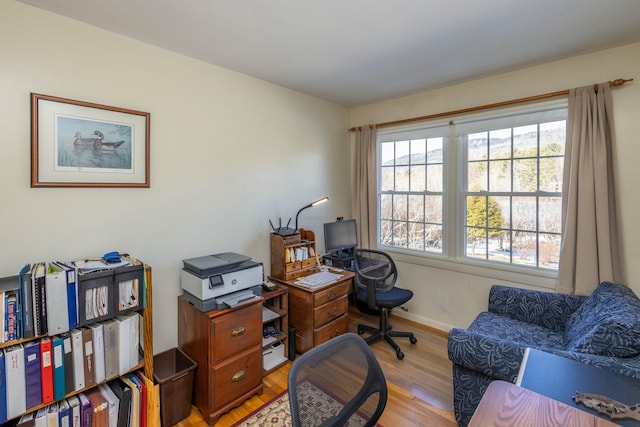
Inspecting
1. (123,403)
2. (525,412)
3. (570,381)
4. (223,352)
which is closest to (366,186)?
(223,352)

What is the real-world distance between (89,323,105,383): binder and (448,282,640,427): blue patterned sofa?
1967 mm

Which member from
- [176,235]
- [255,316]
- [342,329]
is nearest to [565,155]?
[342,329]

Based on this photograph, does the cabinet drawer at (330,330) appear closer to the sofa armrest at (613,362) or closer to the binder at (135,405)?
the binder at (135,405)

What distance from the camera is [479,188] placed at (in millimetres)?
2895

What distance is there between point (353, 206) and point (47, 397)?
10.0ft

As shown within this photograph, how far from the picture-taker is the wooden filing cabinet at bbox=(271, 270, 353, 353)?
255 centimetres

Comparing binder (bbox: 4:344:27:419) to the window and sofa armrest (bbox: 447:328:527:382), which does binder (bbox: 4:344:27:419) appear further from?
the window

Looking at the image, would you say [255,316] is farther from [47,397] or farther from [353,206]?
[353,206]

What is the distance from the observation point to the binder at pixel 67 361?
1444mm

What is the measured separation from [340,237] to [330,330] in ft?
3.13

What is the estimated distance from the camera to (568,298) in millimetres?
2262

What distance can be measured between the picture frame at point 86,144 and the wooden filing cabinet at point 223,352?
102cm

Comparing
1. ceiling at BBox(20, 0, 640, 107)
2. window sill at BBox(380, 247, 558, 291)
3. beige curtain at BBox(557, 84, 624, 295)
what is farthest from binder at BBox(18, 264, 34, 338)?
beige curtain at BBox(557, 84, 624, 295)

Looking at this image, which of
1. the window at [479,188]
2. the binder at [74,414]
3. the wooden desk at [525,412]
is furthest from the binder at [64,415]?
the window at [479,188]
